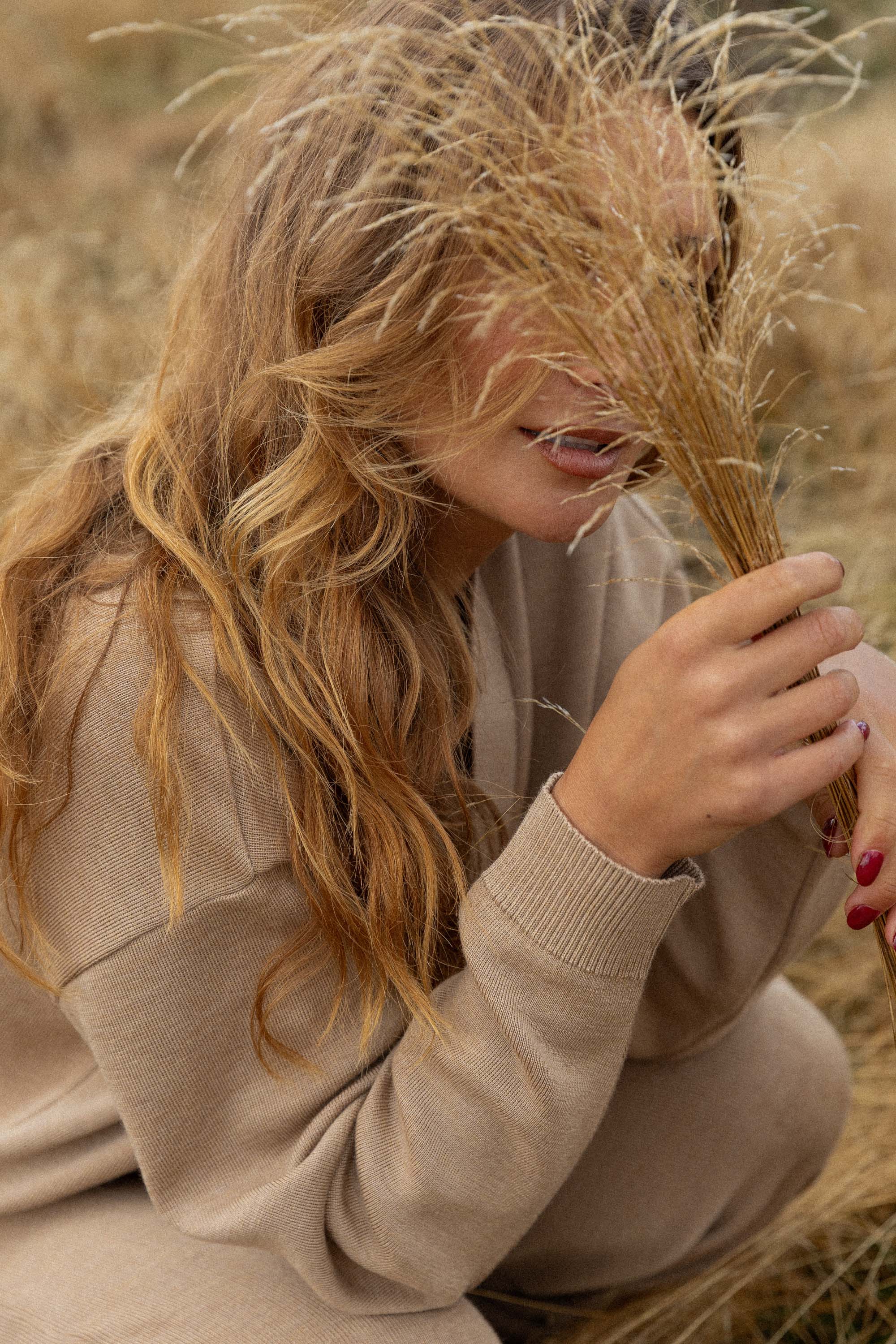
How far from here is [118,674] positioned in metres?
0.93

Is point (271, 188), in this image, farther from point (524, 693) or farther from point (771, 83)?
point (524, 693)

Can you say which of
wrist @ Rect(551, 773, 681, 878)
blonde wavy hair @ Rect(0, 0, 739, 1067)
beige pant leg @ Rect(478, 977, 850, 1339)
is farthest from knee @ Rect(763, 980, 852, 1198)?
wrist @ Rect(551, 773, 681, 878)

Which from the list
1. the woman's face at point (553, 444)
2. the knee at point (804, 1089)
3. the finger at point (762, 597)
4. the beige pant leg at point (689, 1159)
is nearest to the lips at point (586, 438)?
the woman's face at point (553, 444)

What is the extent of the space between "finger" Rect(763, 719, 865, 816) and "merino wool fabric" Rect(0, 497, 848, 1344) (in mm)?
87

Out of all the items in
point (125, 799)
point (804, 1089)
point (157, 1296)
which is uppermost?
point (125, 799)

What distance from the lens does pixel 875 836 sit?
87cm

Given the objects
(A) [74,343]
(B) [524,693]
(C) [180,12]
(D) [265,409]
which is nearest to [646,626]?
(B) [524,693]

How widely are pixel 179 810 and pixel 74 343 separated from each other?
200 centimetres

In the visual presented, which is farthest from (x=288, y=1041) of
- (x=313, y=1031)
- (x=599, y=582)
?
(x=599, y=582)

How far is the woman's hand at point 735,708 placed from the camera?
77cm

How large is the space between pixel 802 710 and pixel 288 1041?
464 millimetres

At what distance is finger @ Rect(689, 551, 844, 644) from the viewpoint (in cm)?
75

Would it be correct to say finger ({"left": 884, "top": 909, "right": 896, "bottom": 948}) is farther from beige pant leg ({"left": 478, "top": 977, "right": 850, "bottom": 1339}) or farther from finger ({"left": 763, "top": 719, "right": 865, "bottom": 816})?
beige pant leg ({"left": 478, "top": 977, "right": 850, "bottom": 1339})

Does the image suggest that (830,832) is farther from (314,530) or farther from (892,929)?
(314,530)
